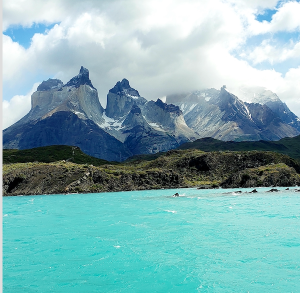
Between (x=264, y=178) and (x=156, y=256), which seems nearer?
(x=156, y=256)

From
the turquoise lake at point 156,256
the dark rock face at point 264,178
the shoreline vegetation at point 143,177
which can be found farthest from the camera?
the dark rock face at point 264,178

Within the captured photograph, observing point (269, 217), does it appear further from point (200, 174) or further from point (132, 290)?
point (200, 174)

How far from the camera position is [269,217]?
134 ft

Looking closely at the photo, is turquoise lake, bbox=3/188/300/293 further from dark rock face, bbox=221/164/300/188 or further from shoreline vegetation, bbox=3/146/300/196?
dark rock face, bbox=221/164/300/188

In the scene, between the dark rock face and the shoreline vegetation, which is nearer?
the shoreline vegetation

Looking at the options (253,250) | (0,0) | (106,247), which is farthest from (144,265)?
(0,0)

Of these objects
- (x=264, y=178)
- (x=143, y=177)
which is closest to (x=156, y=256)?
(x=264, y=178)

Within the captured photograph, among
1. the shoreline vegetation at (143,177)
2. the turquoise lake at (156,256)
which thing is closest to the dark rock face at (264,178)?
the shoreline vegetation at (143,177)

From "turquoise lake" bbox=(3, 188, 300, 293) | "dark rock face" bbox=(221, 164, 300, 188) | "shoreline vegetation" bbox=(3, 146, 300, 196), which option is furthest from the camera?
"dark rock face" bbox=(221, 164, 300, 188)

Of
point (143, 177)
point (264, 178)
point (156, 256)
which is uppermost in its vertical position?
point (143, 177)

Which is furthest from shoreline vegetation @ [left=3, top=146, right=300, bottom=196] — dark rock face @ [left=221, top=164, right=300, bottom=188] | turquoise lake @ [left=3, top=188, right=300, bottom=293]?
turquoise lake @ [left=3, top=188, right=300, bottom=293]

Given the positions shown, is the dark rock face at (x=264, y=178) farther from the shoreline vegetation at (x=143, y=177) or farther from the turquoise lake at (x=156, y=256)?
the turquoise lake at (x=156, y=256)

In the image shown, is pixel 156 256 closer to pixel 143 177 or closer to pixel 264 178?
pixel 264 178

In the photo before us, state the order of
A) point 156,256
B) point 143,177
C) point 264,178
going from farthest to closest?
point 143,177 → point 264,178 → point 156,256
